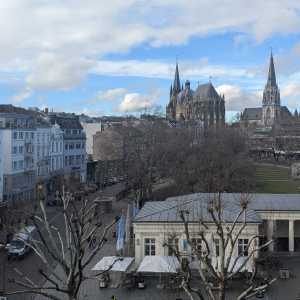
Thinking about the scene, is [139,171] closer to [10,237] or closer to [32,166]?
[32,166]

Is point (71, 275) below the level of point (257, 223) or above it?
above

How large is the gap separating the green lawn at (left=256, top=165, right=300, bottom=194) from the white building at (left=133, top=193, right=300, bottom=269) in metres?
23.8

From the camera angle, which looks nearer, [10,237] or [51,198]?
[10,237]

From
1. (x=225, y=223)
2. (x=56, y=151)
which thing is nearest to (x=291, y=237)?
(x=225, y=223)

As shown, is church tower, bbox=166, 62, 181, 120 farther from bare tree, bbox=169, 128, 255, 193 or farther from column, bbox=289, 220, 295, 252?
column, bbox=289, 220, 295, 252

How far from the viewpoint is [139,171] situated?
223 feet

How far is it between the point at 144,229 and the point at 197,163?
32.8 metres

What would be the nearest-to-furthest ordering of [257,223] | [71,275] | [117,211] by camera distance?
[71,275]
[257,223]
[117,211]

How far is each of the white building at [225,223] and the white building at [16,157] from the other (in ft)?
88.3

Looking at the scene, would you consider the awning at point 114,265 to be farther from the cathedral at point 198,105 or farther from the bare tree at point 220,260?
the cathedral at point 198,105

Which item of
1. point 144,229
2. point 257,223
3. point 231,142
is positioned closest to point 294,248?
point 257,223

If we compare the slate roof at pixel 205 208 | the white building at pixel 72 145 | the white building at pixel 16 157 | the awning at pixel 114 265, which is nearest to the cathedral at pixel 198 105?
the white building at pixel 72 145

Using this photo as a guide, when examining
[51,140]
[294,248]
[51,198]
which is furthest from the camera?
[51,140]

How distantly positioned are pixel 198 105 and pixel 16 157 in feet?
332
